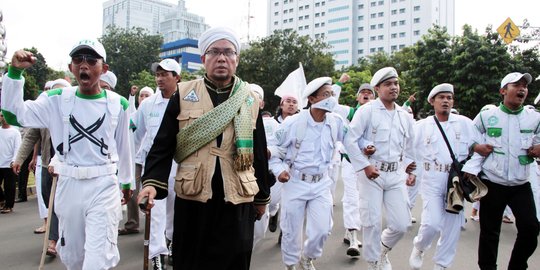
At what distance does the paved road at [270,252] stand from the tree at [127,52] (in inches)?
2244

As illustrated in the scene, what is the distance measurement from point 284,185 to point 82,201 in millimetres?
2467

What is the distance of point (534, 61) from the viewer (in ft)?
84.6

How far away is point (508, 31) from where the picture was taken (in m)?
25.7

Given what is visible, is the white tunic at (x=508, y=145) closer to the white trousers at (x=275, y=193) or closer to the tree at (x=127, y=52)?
the white trousers at (x=275, y=193)

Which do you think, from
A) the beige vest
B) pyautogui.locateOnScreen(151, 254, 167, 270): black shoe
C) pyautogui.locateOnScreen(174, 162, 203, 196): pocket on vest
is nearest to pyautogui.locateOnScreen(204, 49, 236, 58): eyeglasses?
the beige vest

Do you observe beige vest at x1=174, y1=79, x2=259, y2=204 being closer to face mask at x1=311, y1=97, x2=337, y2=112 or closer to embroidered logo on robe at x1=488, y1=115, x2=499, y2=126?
face mask at x1=311, y1=97, x2=337, y2=112

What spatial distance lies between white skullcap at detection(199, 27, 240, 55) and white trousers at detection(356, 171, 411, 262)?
109 inches

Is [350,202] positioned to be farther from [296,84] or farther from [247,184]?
[247,184]

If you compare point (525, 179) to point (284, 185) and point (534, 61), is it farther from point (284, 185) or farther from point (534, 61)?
point (534, 61)

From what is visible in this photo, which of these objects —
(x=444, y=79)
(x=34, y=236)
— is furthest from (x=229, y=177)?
(x=444, y=79)

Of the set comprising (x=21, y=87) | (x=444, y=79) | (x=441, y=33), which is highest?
(x=441, y=33)

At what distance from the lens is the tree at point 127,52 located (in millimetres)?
64250

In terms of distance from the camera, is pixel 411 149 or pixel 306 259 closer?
pixel 306 259

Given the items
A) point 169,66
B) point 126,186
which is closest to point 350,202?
point 169,66
